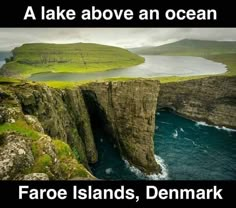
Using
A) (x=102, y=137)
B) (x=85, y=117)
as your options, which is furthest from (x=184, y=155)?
(x=85, y=117)

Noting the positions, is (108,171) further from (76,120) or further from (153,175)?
(76,120)

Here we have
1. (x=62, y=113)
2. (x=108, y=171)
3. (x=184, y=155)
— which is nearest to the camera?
(x=62, y=113)

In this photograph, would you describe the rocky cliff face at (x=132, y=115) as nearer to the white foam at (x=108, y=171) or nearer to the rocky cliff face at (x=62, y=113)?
the rocky cliff face at (x=62, y=113)

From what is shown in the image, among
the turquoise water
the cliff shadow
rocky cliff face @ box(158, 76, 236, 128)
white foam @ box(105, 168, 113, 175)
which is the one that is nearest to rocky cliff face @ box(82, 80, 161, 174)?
the cliff shadow

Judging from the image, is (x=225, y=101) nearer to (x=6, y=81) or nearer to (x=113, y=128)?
(x=113, y=128)

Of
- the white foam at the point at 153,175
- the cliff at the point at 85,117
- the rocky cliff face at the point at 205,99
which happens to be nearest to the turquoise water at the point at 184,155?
the white foam at the point at 153,175

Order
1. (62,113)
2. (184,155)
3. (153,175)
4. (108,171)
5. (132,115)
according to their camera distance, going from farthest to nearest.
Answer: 1. (184,155)
2. (132,115)
3. (153,175)
4. (108,171)
5. (62,113)

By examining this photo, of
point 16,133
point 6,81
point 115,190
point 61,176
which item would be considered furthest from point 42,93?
point 115,190
